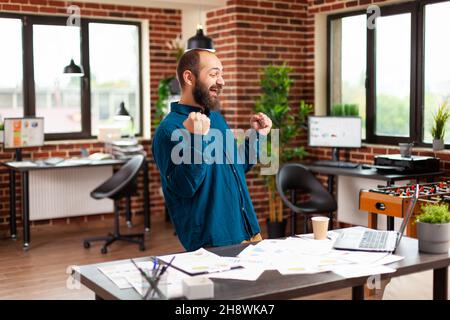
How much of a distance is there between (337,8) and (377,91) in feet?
3.22

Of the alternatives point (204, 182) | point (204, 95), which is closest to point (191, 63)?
point (204, 95)

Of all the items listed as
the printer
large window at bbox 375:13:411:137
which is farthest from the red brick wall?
the printer

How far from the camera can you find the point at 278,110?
22.0ft

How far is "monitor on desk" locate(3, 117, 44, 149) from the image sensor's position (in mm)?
6867

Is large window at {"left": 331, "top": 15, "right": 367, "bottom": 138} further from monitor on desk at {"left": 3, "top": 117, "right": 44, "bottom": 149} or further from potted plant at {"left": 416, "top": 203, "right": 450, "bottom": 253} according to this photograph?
potted plant at {"left": 416, "top": 203, "right": 450, "bottom": 253}

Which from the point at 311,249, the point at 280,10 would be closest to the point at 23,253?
the point at 280,10

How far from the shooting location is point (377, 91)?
6934 mm

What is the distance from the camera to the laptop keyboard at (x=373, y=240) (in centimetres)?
280

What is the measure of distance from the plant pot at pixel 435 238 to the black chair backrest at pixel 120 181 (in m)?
4.27

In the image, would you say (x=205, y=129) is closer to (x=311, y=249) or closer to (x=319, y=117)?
(x=311, y=249)

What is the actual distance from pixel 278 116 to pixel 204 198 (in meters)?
3.91

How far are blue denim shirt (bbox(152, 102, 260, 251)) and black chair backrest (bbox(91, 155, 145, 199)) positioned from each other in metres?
3.66

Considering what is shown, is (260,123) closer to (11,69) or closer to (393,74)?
(393,74)

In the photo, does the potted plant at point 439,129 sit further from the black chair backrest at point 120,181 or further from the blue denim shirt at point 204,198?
the blue denim shirt at point 204,198
